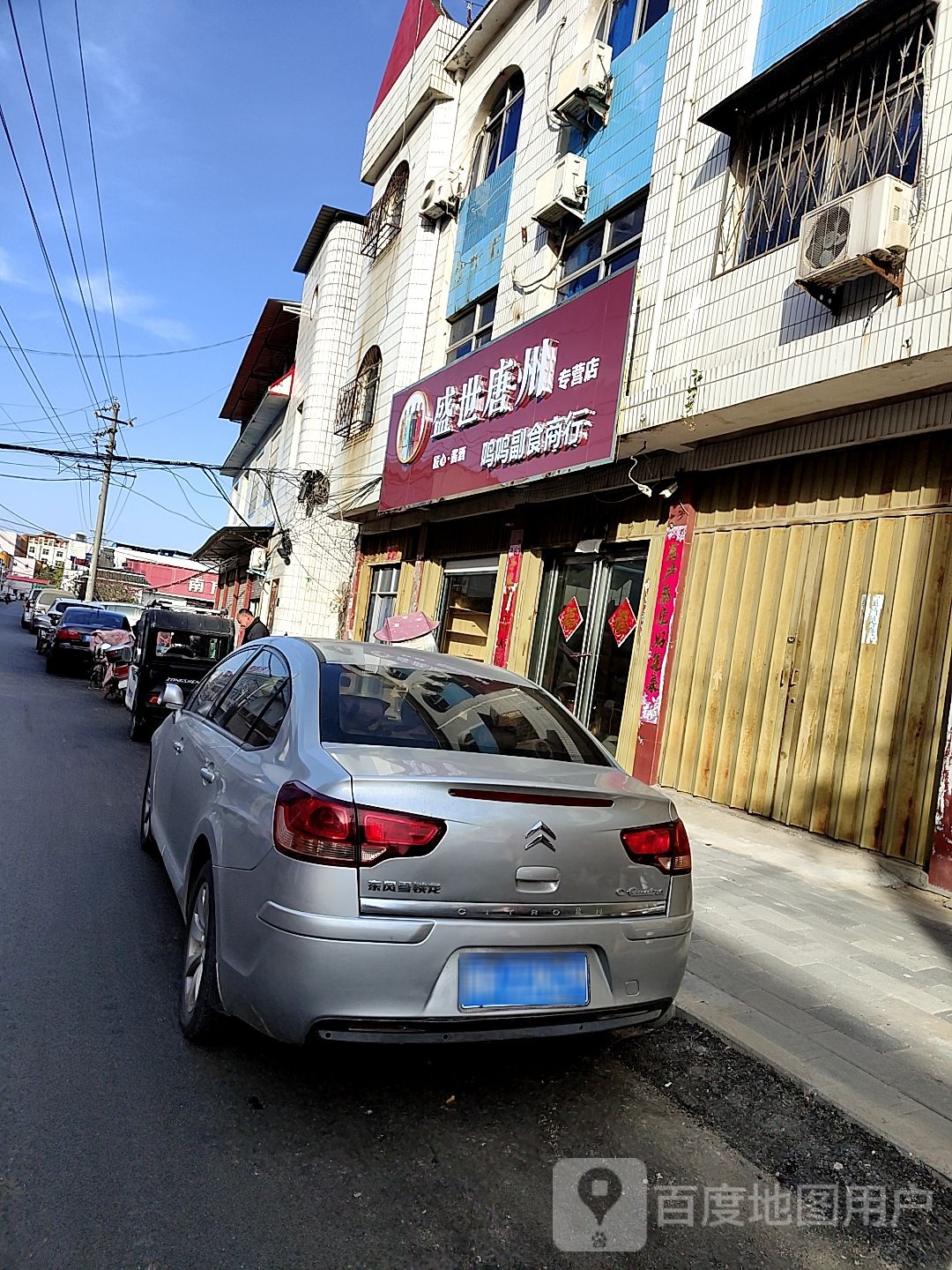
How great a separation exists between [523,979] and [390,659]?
1.62 meters

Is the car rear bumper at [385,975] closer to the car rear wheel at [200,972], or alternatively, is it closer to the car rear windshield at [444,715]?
the car rear wheel at [200,972]

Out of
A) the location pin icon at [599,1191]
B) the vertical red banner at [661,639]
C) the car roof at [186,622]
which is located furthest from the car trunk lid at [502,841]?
the car roof at [186,622]

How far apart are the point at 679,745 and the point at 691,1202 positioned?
6265mm

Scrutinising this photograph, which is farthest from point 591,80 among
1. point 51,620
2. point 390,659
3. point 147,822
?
point 51,620

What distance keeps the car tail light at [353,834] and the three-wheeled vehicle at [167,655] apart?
7987 millimetres

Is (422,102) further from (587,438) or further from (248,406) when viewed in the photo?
(248,406)

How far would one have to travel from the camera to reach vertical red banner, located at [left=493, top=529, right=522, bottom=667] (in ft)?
39.5

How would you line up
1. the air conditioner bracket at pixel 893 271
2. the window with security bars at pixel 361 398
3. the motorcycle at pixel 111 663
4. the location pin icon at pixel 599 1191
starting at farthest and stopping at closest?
the window with security bars at pixel 361 398, the motorcycle at pixel 111 663, the air conditioner bracket at pixel 893 271, the location pin icon at pixel 599 1191

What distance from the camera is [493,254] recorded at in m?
13.6

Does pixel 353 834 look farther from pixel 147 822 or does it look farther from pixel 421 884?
pixel 147 822

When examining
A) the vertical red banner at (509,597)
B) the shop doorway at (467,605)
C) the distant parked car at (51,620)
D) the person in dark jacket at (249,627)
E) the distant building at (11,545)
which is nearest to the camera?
the person in dark jacket at (249,627)

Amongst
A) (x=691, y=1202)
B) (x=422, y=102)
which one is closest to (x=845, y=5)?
(x=691, y=1202)

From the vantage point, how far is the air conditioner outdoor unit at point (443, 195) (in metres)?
15.3

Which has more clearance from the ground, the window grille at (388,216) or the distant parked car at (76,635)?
the window grille at (388,216)
